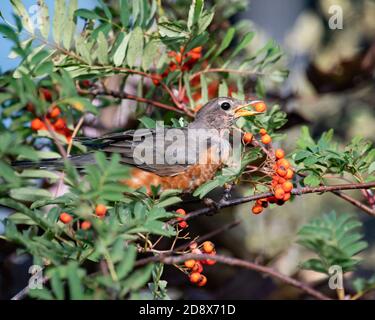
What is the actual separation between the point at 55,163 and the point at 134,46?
0.58 m

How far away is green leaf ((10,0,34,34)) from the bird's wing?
0.60m

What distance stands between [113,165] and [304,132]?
4.13ft

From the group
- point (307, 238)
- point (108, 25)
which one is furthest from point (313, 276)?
point (108, 25)

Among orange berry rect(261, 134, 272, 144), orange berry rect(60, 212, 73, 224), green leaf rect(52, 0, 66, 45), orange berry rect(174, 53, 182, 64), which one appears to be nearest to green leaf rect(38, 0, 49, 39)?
green leaf rect(52, 0, 66, 45)

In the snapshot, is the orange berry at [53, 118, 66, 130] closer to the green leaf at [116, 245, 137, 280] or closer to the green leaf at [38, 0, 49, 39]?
the green leaf at [38, 0, 49, 39]

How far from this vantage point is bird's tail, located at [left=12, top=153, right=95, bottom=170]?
2.26 metres

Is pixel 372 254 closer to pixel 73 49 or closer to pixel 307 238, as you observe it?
pixel 307 238

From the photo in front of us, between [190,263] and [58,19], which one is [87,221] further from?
[58,19]

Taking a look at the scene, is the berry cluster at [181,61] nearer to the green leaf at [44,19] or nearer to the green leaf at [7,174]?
the green leaf at [44,19]

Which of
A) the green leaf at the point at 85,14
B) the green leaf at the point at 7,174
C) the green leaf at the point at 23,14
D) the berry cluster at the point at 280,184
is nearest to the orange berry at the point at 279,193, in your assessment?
the berry cluster at the point at 280,184

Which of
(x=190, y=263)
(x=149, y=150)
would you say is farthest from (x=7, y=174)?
(x=149, y=150)

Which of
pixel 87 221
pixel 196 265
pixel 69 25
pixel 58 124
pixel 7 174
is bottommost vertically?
pixel 196 265

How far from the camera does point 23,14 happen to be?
2.31m

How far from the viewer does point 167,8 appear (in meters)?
3.19
